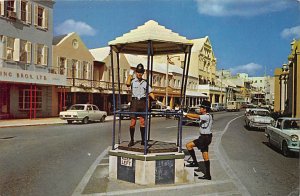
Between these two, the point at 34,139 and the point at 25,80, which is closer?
the point at 34,139

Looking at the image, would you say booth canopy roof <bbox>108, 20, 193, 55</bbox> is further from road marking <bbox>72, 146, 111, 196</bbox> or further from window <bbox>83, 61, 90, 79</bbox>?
window <bbox>83, 61, 90, 79</bbox>

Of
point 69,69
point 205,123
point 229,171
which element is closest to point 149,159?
point 205,123

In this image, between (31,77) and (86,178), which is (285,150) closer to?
(86,178)

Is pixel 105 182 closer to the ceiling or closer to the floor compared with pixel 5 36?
closer to the floor

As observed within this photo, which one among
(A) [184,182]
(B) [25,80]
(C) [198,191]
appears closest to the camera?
(C) [198,191]

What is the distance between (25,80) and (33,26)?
2.86 metres

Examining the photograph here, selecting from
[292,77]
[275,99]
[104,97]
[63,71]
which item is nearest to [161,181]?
[275,99]

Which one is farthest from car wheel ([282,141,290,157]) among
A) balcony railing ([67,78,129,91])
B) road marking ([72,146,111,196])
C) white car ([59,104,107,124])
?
white car ([59,104,107,124])

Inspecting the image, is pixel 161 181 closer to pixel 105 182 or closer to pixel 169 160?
pixel 169 160

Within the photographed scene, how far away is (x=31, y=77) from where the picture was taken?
12.7m

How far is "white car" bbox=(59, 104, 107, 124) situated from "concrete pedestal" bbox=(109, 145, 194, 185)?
21.4ft

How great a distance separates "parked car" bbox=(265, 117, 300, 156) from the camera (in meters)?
7.20

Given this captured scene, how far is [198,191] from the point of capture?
15.9 feet

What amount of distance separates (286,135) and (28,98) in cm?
896
